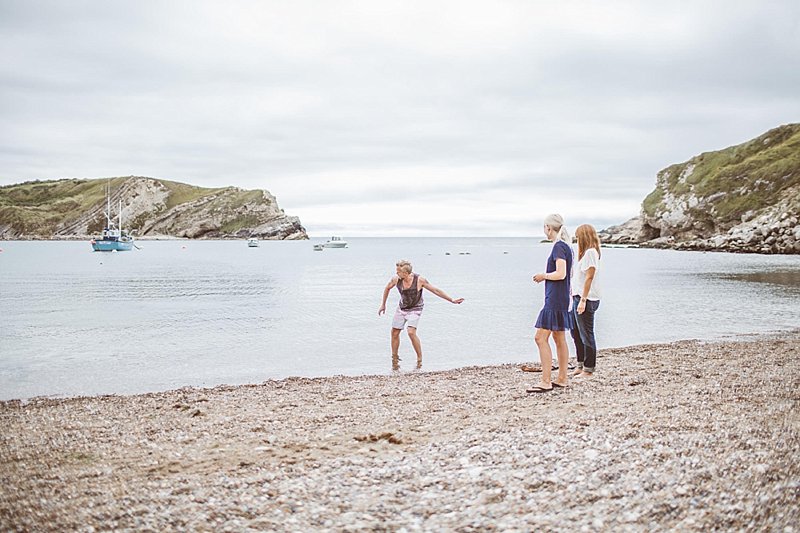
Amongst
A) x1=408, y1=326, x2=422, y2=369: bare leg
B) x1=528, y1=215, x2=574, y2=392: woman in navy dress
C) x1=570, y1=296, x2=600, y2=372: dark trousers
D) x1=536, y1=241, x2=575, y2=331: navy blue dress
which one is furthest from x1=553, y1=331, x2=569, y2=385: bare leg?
x1=408, y1=326, x2=422, y2=369: bare leg

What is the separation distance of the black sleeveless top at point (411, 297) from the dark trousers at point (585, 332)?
348 centimetres

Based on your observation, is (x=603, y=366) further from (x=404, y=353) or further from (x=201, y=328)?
(x=201, y=328)

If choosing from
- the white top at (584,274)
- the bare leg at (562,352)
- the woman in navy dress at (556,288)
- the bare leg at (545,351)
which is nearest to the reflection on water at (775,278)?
the white top at (584,274)

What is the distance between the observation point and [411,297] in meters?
13.6

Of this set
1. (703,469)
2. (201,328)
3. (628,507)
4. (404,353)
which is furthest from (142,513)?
Answer: (201,328)

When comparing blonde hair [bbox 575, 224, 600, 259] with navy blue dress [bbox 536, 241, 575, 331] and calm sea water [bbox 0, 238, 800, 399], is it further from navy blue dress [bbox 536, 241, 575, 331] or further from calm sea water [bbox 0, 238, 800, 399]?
calm sea water [bbox 0, 238, 800, 399]

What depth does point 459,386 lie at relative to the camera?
1138 cm

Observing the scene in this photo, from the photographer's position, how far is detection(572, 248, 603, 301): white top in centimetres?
982

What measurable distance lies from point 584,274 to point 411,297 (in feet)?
14.9

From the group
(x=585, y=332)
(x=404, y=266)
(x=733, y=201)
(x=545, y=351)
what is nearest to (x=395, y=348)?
(x=404, y=266)

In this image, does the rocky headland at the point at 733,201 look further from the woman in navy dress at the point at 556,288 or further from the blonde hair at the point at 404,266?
the woman in navy dress at the point at 556,288

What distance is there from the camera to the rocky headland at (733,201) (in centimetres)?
9225

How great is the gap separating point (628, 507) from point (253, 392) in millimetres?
7608

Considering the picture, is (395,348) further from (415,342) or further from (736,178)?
(736,178)
